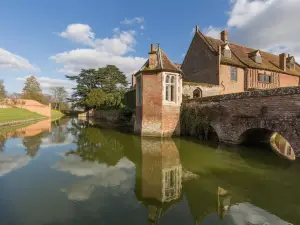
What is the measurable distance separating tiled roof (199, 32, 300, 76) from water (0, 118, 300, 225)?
58.3 feet

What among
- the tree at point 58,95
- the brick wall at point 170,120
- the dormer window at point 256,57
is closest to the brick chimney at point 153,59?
the brick wall at point 170,120

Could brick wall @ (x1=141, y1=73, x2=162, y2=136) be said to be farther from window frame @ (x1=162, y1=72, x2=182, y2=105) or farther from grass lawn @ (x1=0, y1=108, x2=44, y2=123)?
grass lawn @ (x1=0, y1=108, x2=44, y2=123)

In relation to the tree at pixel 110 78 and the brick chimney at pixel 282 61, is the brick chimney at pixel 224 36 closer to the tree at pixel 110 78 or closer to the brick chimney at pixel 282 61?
the brick chimney at pixel 282 61

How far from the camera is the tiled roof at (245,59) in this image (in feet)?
75.7

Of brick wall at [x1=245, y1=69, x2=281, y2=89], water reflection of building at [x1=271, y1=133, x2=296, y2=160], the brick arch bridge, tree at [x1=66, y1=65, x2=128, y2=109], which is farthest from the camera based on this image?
tree at [x1=66, y1=65, x2=128, y2=109]

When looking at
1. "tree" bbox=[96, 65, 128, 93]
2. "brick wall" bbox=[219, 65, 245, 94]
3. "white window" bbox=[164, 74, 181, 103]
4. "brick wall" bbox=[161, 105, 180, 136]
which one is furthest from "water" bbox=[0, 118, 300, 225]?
"tree" bbox=[96, 65, 128, 93]

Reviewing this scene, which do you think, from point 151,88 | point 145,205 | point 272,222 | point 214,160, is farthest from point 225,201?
point 151,88

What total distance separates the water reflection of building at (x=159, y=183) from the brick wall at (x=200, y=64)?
16.7m

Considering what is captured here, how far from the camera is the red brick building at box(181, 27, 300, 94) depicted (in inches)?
870

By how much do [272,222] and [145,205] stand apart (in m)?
2.65

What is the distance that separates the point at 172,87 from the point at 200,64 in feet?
37.5

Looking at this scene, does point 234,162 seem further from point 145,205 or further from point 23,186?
point 23,186

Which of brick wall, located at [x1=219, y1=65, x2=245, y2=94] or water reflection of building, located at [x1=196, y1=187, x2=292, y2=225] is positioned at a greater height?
brick wall, located at [x1=219, y1=65, x2=245, y2=94]

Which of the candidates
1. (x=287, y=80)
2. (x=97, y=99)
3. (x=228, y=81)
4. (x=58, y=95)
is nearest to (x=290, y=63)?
(x=287, y=80)
